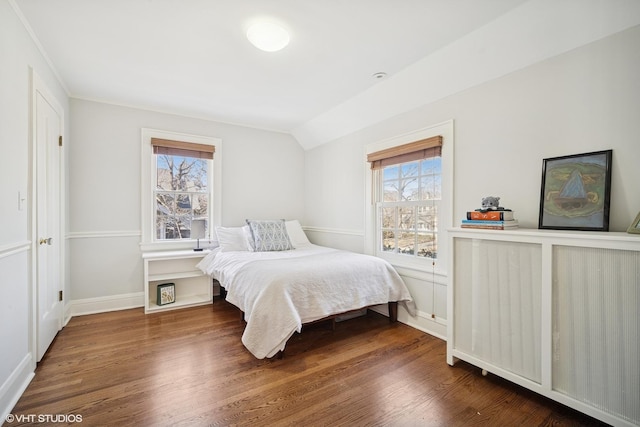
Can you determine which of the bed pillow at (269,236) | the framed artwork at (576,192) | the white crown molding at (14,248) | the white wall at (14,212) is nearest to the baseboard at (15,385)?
the white wall at (14,212)

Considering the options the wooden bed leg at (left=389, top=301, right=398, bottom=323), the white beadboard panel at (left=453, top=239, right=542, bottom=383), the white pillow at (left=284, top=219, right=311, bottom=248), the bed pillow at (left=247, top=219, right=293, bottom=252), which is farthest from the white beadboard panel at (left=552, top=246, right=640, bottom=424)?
the white pillow at (left=284, top=219, right=311, bottom=248)

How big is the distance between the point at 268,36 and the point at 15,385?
277 centimetres

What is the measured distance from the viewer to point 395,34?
210cm

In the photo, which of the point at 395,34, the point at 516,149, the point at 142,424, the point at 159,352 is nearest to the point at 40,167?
the point at 159,352

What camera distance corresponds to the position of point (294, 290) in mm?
2289

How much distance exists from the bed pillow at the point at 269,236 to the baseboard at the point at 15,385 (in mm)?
2136

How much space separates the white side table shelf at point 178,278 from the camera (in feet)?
10.9

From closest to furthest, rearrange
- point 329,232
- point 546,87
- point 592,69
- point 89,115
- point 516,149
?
point 592,69, point 546,87, point 516,149, point 89,115, point 329,232

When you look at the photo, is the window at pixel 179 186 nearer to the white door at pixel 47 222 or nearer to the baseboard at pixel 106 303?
the baseboard at pixel 106 303

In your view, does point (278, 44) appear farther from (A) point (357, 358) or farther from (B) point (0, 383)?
(B) point (0, 383)

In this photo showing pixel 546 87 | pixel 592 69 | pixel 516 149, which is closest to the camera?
pixel 592 69

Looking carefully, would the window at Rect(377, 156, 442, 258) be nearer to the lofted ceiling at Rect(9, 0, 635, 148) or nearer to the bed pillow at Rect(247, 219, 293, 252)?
the lofted ceiling at Rect(9, 0, 635, 148)

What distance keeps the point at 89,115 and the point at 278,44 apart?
2.66 meters

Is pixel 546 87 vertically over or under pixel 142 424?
over
